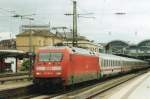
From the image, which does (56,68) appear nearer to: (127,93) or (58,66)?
(58,66)

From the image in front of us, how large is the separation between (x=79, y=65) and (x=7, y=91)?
7.28 m

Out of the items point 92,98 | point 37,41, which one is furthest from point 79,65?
point 37,41

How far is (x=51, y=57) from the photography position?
26.8m

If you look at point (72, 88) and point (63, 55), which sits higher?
point (63, 55)

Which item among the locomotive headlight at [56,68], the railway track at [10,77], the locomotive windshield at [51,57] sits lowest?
the railway track at [10,77]

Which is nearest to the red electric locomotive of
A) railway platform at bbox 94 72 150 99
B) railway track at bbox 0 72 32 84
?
railway platform at bbox 94 72 150 99

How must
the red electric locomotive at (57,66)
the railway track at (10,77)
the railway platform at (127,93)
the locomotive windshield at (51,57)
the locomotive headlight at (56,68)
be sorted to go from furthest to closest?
the railway track at (10,77) → the locomotive windshield at (51,57) → the locomotive headlight at (56,68) → the red electric locomotive at (57,66) → the railway platform at (127,93)

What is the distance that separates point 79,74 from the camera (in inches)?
1166

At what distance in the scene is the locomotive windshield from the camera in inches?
1048

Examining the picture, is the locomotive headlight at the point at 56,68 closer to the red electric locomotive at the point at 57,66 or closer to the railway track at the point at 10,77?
the red electric locomotive at the point at 57,66

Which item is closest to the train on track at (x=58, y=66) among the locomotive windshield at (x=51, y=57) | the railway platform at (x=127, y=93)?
the locomotive windshield at (x=51, y=57)

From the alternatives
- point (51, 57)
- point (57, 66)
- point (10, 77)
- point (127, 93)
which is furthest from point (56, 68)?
point (10, 77)

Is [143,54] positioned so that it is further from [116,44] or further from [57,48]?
[57,48]

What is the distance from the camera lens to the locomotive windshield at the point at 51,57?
1048 inches
